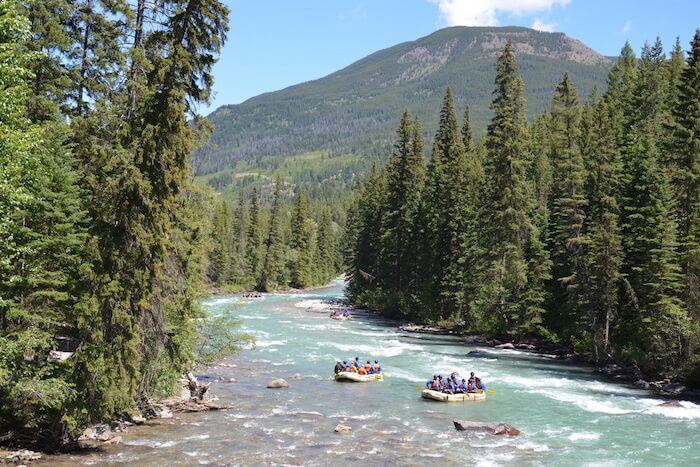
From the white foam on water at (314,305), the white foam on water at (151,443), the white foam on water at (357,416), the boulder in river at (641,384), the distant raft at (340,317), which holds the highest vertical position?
the white foam on water at (314,305)

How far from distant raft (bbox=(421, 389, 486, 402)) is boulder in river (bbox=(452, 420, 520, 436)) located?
4642 mm

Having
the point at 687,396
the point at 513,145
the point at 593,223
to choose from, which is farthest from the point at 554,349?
the point at 513,145

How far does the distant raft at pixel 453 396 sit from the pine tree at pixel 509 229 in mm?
17359

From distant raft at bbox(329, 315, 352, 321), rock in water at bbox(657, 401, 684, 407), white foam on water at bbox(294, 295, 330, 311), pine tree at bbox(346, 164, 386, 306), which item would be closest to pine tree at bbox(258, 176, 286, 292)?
pine tree at bbox(346, 164, 386, 306)

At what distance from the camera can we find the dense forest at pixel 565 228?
3553cm

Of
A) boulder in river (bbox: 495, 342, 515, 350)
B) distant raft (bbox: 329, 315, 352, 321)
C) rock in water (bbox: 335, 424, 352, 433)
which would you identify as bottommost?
rock in water (bbox: 335, 424, 352, 433)

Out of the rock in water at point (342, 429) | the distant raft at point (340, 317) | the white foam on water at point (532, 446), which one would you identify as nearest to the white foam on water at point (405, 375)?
the rock in water at point (342, 429)

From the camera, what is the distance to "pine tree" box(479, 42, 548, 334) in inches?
1875

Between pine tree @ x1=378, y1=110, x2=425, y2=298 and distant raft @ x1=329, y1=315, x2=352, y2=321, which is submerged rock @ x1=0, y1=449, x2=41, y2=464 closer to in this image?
distant raft @ x1=329, y1=315, x2=352, y2=321

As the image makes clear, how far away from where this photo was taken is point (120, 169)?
1934 centimetres

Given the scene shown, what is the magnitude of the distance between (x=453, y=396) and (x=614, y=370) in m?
13.0

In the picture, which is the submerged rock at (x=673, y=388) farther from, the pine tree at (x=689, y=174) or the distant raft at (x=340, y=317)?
the distant raft at (x=340, y=317)

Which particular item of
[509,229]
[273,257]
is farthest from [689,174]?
[273,257]

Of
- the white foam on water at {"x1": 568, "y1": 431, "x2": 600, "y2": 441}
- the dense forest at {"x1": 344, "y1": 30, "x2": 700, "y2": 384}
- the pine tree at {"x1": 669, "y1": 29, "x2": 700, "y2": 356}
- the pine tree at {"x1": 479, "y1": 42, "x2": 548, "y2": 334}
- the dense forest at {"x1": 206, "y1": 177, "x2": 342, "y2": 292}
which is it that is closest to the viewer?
the white foam on water at {"x1": 568, "y1": 431, "x2": 600, "y2": 441}
